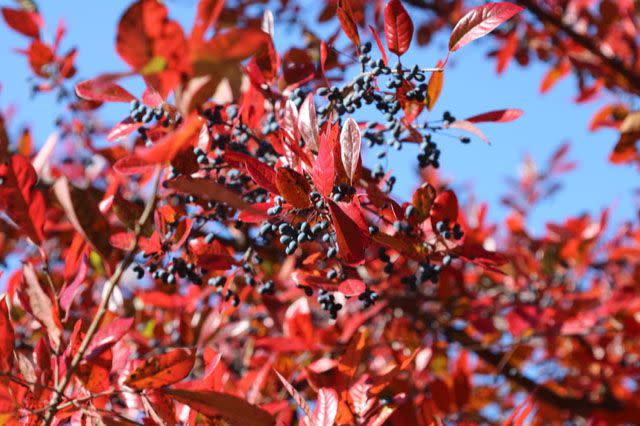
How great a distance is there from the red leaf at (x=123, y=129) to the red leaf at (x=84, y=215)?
0.62 feet

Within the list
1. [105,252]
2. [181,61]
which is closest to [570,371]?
[105,252]

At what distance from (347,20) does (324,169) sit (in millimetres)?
336

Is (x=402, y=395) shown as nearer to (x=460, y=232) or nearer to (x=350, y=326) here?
(x=460, y=232)

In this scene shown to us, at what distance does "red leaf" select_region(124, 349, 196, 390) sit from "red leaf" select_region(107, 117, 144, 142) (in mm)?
486

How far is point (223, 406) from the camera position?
0.86 metres

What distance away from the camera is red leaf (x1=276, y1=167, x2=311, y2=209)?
91 centimetres

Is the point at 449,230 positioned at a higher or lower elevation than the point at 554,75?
lower

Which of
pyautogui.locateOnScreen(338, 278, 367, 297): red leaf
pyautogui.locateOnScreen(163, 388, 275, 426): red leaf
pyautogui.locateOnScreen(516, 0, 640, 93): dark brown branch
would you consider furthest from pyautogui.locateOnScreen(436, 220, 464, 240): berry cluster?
pyautogui.locateOnScreen(516, 0, 640, 93): dark brown branch

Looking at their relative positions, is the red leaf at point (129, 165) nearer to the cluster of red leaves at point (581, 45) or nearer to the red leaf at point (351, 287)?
the red leaf at point (351, 287)

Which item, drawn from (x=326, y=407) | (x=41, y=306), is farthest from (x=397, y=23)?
(x=41, y=306)

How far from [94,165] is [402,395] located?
86.4 inches

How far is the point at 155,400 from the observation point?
39.7 inches

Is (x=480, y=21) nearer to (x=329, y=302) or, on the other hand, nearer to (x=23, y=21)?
(x=329, y=302)

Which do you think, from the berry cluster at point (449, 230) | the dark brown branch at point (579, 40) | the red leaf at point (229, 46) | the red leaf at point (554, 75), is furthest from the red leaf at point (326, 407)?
the red leaf at point (554, 75)
